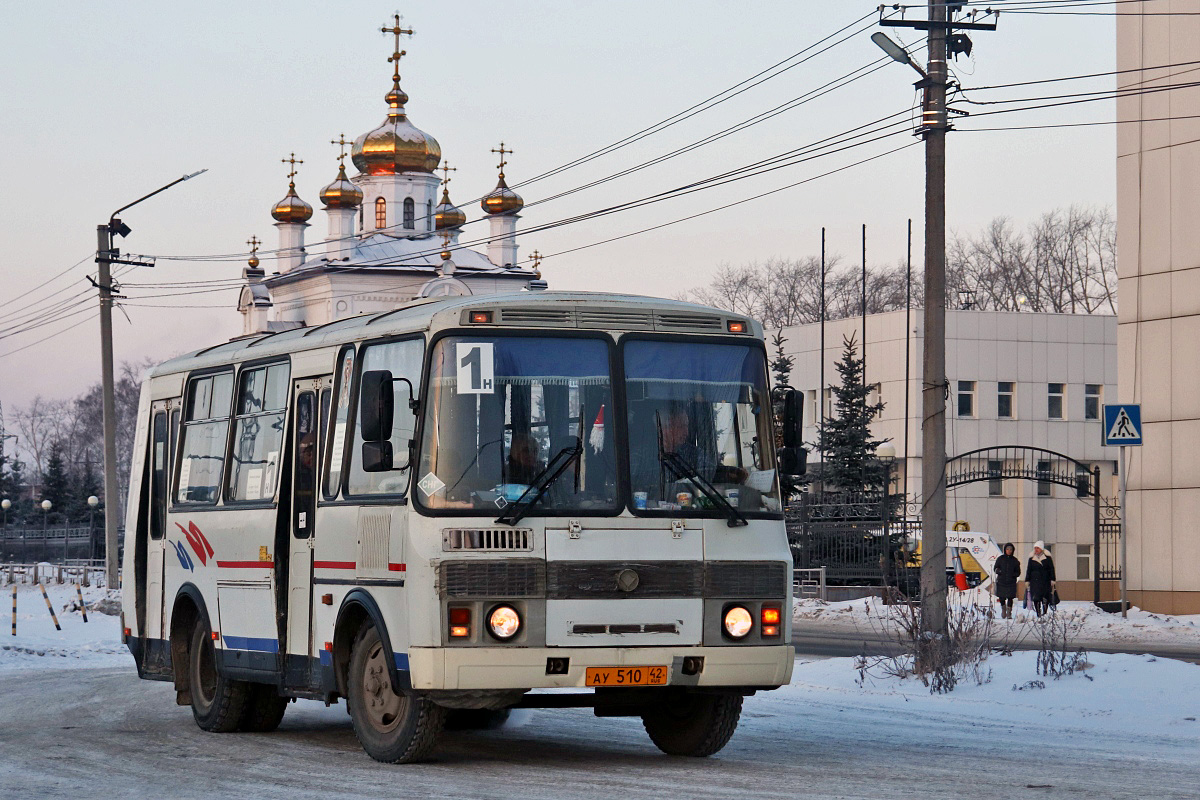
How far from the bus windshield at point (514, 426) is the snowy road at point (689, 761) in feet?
5.32

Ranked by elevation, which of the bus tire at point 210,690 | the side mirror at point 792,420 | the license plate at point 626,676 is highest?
the side mirror at point 792,420

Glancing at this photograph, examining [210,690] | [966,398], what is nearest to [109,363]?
[210,690]

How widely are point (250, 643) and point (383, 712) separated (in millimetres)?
2046

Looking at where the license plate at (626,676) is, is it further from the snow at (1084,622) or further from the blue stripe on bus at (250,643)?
the snow at (1084,622)

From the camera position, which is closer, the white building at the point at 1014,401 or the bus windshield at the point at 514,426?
the bus windshield at the point at 514,426

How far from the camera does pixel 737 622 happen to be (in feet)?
37.0

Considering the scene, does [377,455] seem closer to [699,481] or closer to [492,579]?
[492,579]

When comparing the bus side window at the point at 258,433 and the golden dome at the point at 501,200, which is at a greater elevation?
the golden dome at the point at 501,200

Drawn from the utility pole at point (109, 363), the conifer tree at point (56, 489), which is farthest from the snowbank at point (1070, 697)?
the conifer tree at point (56, 489)

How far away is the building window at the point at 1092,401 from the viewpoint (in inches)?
2625

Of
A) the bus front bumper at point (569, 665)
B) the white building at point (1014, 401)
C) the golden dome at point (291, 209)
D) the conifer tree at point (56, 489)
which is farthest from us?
the conifer tree at point (56, 489)

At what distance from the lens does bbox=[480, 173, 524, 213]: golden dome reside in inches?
3305

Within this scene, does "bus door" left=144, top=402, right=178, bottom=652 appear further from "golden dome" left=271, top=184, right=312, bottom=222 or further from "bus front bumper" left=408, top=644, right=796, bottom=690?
"golden dome" left=271, top=184, right=312, bottom=222

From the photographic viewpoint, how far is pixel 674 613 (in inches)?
437
